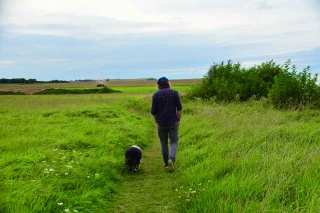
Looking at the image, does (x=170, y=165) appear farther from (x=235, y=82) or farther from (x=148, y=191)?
(x=235, y=82)

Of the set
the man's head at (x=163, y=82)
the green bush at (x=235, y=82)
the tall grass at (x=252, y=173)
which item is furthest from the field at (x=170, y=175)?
the green bush at (x=235, y=82)

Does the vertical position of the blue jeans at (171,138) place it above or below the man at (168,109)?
below

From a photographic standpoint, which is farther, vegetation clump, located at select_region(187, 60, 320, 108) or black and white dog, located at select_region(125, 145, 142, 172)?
vegetation clump, located at select_region(187, 60, 320, 108)

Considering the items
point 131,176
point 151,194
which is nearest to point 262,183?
point 151,194

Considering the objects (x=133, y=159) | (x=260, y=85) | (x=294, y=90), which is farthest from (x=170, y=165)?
(x=260, y=85)

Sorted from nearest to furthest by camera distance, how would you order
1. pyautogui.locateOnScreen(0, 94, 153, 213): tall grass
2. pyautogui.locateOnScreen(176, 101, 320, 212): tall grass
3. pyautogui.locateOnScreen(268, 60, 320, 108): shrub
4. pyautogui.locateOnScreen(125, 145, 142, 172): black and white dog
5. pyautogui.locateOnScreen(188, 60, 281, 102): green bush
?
pyautogui.locateOnScreen(176, 101, 320, 212): tall grass → pyautogui.locateOnScreen(0, 94, 153, 213): tall grass → pyautogui.locateOnScreen(125, 145, 142, 172): black and white dog → pyautogui.locateOnScreen(268, 60, 320, 108): shrub → pyautogui.locateOnScreen(188, 60, 281, 102): green bush

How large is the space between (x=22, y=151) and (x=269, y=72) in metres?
21.9

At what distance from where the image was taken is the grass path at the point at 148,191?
4.75 meters

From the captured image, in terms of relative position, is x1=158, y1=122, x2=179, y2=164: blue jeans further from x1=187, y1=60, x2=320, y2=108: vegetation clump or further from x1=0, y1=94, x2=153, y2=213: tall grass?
x1=187, y1=60, x2=320, y2=108: vegetation clump

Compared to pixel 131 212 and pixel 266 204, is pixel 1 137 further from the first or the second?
pixel 266 204

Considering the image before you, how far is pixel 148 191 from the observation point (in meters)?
5.55

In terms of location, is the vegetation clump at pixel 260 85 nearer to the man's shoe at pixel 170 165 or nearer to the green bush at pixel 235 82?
the green bush at pixel 235 82

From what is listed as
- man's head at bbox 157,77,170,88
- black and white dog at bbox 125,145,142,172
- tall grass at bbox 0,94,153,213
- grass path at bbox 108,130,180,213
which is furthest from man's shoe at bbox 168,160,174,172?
man's head at bbox 157,77,170,88

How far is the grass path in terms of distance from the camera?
187 inches
